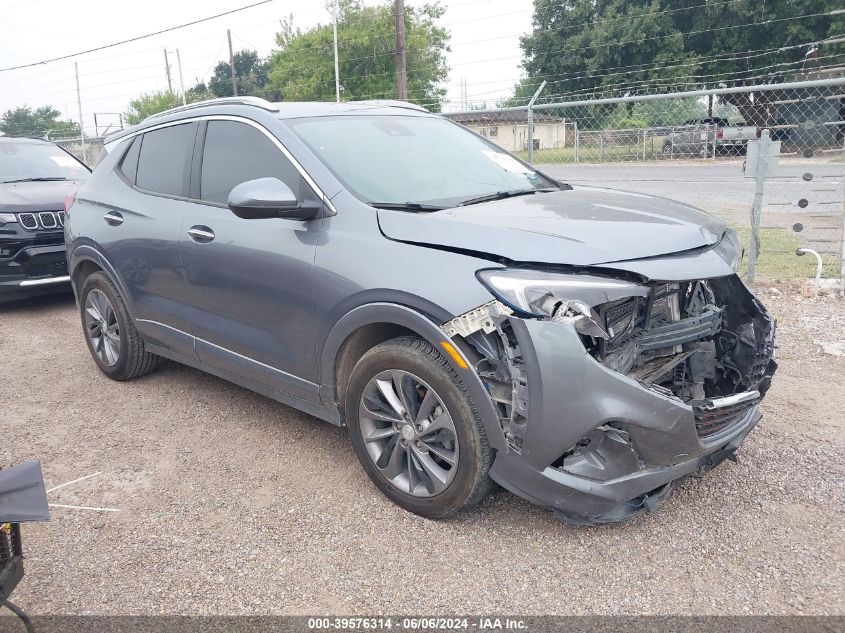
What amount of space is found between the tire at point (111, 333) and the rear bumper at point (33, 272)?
222cm

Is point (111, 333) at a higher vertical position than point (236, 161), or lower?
lower

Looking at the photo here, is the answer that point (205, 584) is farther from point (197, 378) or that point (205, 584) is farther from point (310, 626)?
point (197, 378)

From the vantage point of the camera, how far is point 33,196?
23.4 feet

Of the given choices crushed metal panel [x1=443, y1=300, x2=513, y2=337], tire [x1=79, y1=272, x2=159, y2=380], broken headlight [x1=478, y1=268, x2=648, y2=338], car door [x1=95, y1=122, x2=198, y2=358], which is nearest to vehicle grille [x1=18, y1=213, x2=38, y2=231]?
tire [x1=79, y1=272, x2=159, y2=380]

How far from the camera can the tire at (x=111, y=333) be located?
15.2ft

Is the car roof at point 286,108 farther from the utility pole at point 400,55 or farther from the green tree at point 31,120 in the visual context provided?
the green tree at point 31,120

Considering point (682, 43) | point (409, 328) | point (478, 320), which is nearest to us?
point (478, 320)

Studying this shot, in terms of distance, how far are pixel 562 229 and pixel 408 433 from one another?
1.10 m

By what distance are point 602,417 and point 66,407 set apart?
3715 mm

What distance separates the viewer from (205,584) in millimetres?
2646

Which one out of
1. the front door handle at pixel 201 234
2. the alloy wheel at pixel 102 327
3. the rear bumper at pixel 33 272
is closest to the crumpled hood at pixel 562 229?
the front door handle at pixel 201 234

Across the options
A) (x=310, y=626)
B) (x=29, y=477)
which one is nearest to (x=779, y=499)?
(x=310, y=626)

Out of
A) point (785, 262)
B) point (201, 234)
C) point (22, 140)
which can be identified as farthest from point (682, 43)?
point (201, 234)

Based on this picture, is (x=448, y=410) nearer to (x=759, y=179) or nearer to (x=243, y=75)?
(x=759, y=179)
